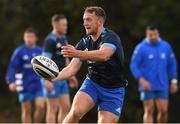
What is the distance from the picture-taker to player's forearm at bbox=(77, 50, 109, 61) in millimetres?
9475

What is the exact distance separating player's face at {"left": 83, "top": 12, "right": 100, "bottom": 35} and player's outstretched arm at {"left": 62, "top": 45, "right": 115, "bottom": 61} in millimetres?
329

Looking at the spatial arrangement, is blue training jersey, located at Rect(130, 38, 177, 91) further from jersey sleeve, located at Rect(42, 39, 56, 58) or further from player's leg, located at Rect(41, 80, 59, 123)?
jersey sleeve, located at Rect(42, 39, 56, 58)

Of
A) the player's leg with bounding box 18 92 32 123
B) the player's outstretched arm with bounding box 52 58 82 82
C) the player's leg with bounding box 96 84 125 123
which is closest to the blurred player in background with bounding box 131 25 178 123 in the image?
the player's leg with bounding box 18 92 32 123

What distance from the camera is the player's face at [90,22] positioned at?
32.8ft

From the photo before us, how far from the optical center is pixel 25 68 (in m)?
15.9

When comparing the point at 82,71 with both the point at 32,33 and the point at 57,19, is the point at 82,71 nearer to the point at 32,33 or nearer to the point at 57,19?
the point at 32,33

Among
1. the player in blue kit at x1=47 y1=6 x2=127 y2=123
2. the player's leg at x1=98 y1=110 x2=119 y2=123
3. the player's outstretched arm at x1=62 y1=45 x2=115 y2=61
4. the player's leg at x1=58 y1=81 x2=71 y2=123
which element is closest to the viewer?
the player's outstretched arm at x1=62 y1=45 x2=115 y2=61

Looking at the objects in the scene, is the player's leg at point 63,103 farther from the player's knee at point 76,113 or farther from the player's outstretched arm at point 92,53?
the player's outstretched arm at point 92,53

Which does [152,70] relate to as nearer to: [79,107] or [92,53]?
[79,107]

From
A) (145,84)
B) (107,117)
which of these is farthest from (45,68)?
(145,84)

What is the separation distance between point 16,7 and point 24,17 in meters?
0.55

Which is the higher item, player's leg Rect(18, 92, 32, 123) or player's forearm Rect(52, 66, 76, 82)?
player's forearm Rect(52, 66, 76, 82)

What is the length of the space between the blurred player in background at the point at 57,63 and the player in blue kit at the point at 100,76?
373 centimetres

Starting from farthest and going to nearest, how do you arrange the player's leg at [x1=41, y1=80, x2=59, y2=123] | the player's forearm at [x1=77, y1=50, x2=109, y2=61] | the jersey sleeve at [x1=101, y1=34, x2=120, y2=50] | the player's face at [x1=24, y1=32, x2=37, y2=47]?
1. the player's face at [x1=24, y1=32, x2=37, y2=47]
2. the player's leg at [x1=41, y1=80, x2=59, y2=123]
3. the jersey sleeve at [x1=101, y1=34, x2=120, y2=50]
4. the player's forearm at [x1=77, y1=50, x2=109, y2=61]
